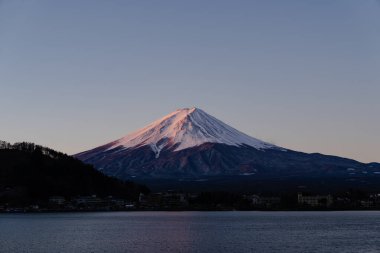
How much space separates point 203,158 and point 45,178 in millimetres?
87125

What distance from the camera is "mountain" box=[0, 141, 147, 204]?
257 ft

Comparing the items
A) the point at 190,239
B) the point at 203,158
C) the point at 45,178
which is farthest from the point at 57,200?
the point at 203,158

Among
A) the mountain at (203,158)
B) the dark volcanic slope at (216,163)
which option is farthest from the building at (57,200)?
the dark volcanic slope at (216,163)

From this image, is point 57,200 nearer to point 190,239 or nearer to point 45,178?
point 45,178

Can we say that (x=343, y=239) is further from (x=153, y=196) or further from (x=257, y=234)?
(x=153, y=196)

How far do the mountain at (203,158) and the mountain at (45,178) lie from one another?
5021cm

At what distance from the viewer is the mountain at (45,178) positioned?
257 feet

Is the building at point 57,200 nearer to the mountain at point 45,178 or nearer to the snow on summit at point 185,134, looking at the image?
the mountain at point 45,178

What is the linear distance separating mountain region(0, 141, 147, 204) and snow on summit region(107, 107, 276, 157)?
7708cm

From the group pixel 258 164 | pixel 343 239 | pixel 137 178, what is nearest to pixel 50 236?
pixel 343 239

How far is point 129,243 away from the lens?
3853 centimetres

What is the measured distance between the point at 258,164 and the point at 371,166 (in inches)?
1358

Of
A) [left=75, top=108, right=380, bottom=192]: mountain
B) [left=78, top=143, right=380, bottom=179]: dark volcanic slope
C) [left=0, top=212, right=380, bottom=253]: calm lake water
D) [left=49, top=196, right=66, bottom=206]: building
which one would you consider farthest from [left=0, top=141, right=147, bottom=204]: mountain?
[left=78, top=143, right=380, bottom=179]: dark volcanic slope

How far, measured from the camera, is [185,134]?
176250 millimetres
